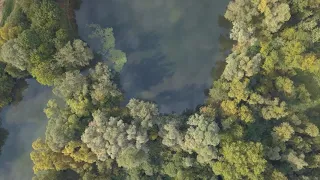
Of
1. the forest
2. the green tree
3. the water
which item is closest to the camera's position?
the forest

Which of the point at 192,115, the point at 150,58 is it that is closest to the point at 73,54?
the point at 150,58

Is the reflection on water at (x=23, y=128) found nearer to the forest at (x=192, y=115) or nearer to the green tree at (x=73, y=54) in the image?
the forest at (x=192, y=115)

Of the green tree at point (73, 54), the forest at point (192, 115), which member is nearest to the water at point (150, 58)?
the forest at point (192, 115)

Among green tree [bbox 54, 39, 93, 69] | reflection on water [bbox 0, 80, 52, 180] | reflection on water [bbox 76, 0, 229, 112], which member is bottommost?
reflection on water [bbox 0, 80, 52, 180]

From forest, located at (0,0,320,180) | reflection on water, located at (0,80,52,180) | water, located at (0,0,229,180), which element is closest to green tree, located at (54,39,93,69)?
forest, located at (0,0,320,180)

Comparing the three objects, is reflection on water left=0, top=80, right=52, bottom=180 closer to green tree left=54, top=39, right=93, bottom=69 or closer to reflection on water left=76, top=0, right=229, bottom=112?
green tree left=54, top=39, right=93, bottom=69

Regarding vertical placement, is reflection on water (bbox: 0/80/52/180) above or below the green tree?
below

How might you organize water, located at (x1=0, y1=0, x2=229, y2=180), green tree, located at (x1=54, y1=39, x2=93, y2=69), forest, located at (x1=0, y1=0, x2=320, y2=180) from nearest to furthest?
forest, located at (x1=0, y1=0, x2=320, y2=180), green tree, located at (x1=54, y1=39, x2=93, y2=69), water, located at (x1=0, y1=0, x2=229, y2=180)

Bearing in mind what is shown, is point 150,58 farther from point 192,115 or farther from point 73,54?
point 73,54
